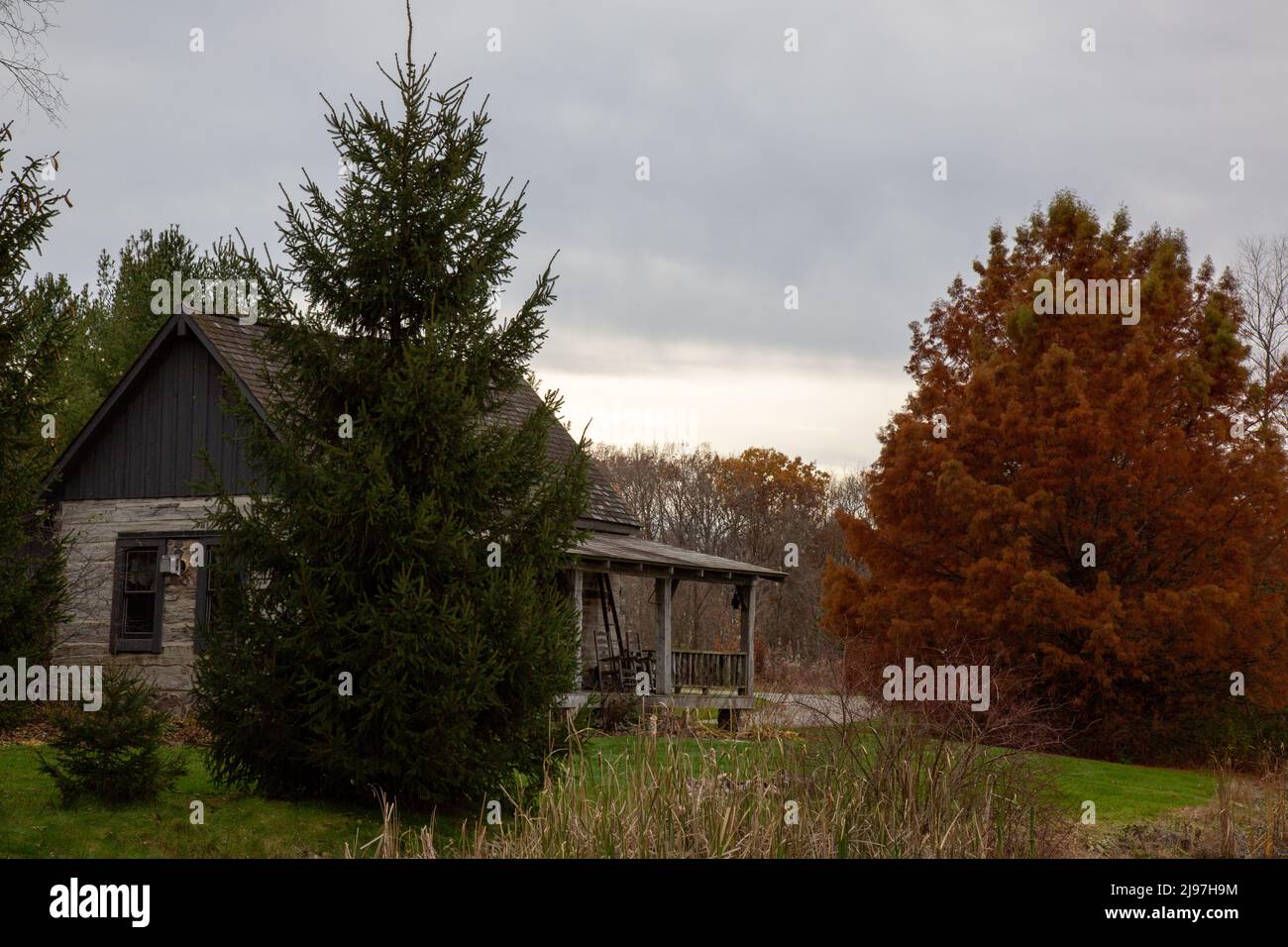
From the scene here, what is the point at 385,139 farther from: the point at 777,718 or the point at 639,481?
the point at 639,481

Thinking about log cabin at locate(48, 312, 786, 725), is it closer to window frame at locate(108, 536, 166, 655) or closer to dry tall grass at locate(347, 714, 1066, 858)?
window frame at locate(108, 536, 166, 655)

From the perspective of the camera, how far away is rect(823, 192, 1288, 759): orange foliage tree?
58.7ft

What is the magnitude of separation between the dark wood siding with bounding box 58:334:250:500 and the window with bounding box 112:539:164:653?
0.84m

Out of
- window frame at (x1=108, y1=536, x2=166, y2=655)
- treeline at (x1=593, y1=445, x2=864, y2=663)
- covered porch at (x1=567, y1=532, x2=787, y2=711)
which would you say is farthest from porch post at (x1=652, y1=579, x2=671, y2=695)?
treeline at (x1=593, y1=445, x2=864, y2=663)

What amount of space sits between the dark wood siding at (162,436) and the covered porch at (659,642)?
18.9ft

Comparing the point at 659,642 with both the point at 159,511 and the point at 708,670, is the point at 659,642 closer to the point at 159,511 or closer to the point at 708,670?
the point at 708,670

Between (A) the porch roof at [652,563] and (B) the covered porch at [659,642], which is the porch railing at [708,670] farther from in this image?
(A) the porch roof at [652,563]

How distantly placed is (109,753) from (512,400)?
13.8m

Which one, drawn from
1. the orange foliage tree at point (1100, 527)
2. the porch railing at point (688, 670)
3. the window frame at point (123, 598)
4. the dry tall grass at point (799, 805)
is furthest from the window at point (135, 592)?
the dry tall grass at point (799, 805)

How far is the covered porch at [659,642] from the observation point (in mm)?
19406

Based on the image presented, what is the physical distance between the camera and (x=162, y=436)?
61.3 ft

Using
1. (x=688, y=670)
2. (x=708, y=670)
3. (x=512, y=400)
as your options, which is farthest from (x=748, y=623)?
(x=512, y=400)

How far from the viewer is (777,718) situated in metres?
8.30

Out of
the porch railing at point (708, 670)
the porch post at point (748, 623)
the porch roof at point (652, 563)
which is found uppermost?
the porch roof at point (652, 563)
